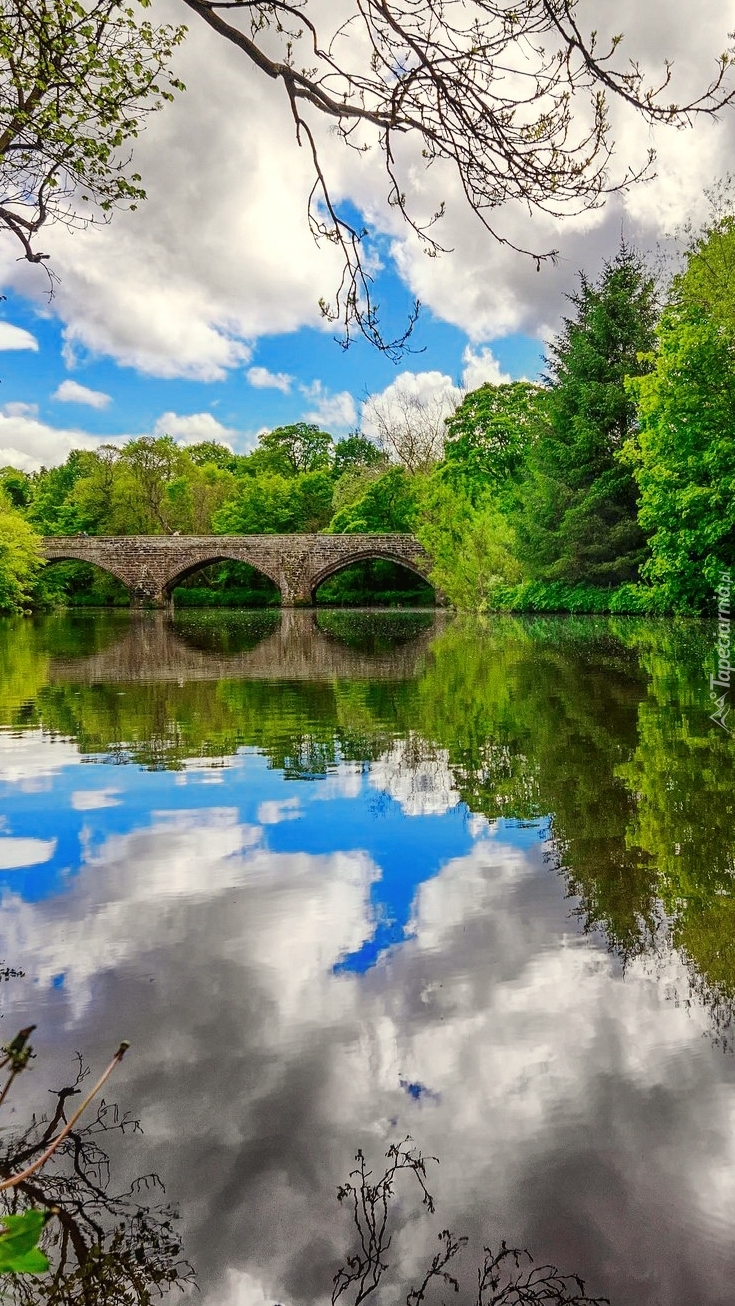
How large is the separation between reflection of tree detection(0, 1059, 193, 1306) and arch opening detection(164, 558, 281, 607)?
211 ft

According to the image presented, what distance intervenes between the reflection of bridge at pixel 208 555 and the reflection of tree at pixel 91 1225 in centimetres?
5273

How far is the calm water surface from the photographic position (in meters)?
2.31

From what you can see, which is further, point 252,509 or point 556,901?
point 252,509

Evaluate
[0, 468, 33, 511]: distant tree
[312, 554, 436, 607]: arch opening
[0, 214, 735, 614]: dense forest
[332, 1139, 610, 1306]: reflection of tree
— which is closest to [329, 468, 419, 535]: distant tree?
[0, 214, 735, 614]: dense forest

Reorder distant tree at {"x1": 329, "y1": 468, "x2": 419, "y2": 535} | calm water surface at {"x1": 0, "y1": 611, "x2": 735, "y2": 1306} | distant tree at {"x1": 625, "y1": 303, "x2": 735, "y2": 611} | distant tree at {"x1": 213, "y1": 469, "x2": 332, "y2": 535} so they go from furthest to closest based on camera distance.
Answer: distant tree at {"x1": 213, "y1": 469, "x2": 332, "y2": 535} < distant tree at {"x1": 329, "y1": 468, "x2": 419, "y2": 535} < distant tree at {"x1": 625, "y1": 303, "x2": 735, "y2": 611} < calm water surface at {"x1": 0, "y1": 611, "x2": 735, "y2": 1306}

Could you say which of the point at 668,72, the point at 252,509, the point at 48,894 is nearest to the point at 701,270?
the point at 668,72

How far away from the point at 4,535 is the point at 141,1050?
35570mm

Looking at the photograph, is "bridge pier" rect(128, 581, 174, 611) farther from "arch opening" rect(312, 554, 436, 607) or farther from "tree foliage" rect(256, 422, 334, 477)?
"tree foliage" rect(256, 422, 334, 477)

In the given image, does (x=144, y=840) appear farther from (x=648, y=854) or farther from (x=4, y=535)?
(x=4, y=535)

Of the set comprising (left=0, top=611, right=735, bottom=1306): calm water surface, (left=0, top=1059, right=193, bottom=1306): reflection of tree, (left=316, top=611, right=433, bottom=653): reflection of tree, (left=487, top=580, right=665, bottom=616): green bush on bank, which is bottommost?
(left=0, top=1059, right=193, bottom=1306): reflection of tree

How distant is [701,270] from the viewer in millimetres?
28938

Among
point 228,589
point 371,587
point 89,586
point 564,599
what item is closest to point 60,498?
point 89,586

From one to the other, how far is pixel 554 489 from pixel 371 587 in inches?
1224

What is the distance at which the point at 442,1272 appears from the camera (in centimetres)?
213
